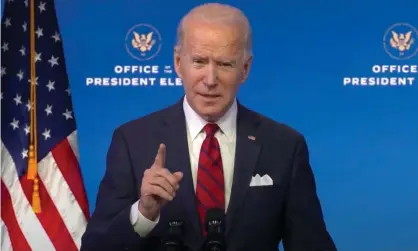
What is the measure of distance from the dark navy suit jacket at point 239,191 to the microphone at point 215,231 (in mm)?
151

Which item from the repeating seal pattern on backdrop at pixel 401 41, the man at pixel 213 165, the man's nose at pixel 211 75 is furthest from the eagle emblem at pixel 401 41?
the man's nose at pixel 211 75

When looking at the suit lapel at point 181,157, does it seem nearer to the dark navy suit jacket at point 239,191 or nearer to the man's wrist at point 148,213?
the dark navy suit jacket at point 239,191

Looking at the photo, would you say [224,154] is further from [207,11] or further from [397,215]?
[397,215]

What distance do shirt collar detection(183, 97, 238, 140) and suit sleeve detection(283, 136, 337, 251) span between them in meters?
0.19

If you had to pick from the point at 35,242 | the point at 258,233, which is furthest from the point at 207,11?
the point at 35,242

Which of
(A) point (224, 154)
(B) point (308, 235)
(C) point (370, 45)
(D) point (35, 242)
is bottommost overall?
(D) point (35, 242)

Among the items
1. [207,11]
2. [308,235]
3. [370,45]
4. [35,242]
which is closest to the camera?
[207,11]

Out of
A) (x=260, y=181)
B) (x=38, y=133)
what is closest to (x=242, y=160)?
(x=260, y=181)

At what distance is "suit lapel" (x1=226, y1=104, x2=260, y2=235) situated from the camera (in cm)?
169

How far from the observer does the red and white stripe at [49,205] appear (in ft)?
10.7

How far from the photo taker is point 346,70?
3.08 metres

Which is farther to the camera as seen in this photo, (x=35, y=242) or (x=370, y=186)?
(x=35, y=242)

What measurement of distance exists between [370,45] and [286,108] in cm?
49

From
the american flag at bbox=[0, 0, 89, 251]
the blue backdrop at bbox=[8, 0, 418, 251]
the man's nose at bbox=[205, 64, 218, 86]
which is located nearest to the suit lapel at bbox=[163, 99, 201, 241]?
the man's nose at bbox=[205, 64, 218, 86]
